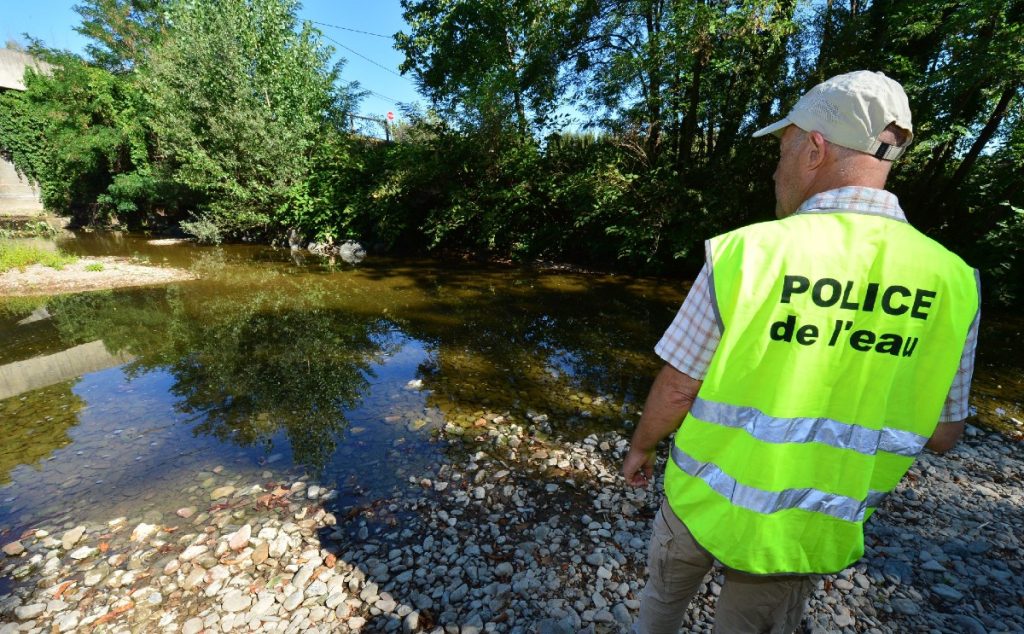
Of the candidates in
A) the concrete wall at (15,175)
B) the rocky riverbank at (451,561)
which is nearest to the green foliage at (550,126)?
the concrete wall at (15,175)

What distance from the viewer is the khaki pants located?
1.55m

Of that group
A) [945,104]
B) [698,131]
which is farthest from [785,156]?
[698,131]

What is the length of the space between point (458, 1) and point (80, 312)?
15267mm

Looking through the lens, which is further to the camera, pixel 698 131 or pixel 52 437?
pixel 698 131

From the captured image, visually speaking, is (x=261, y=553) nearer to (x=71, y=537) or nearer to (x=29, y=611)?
(x=29, y=611)

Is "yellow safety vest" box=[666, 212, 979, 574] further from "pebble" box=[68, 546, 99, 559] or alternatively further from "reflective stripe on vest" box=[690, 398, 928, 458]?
"pebble" box=[68, 546, 99, 559]

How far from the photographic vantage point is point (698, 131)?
1219 centimetres

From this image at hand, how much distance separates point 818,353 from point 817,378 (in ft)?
0.26

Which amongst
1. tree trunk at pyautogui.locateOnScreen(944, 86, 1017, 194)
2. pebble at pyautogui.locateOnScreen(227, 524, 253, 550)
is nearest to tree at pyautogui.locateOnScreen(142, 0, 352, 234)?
pebble at pyautogui.locateOnScreen(227, 524, 253, 550)

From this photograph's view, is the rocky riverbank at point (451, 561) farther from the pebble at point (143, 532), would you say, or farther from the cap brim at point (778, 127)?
the cap brim at point (778, 127)

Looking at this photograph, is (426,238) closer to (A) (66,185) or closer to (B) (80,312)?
(B) (80,312)

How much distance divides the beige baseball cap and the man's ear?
0.06 feet

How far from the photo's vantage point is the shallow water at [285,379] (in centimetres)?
432

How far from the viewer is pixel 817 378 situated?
1.34 metres
